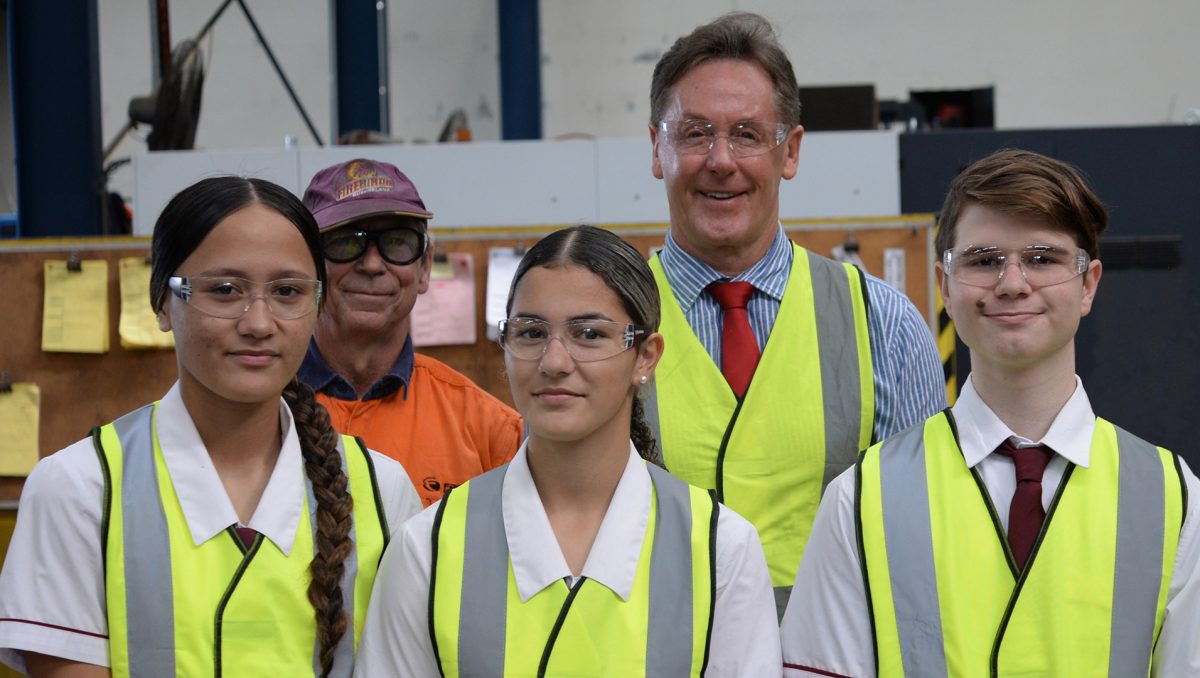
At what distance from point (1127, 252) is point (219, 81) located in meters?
6.15

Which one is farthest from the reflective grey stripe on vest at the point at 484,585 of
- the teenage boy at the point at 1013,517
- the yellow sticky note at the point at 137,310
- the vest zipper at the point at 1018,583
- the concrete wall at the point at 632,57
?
the concrete wall at the point at 632,57

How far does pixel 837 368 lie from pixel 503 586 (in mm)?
604

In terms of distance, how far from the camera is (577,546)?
151 cm

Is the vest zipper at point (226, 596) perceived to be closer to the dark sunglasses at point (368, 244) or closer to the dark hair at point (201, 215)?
the dark hair at point (201, 215)

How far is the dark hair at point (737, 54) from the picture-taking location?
179 centimetres

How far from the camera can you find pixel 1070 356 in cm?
154

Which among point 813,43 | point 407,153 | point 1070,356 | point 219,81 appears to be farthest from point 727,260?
point 219,81

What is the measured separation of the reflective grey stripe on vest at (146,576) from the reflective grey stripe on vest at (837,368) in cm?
88


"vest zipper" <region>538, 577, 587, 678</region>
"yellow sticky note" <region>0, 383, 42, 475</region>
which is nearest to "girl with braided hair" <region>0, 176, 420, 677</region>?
"vest zipper" <region>538, 577, 587, 678</region>

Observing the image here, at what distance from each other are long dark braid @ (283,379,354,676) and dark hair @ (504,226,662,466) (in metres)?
0.29

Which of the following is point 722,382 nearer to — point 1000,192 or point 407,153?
point 1000,192

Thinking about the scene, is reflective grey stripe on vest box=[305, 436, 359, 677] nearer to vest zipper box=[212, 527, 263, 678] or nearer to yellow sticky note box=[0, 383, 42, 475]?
vest zipper box=[212, 527, 263, 678]

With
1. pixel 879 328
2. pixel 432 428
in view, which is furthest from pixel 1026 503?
pixel 432 428

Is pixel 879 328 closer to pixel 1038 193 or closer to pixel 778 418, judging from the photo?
pixel 778 418
